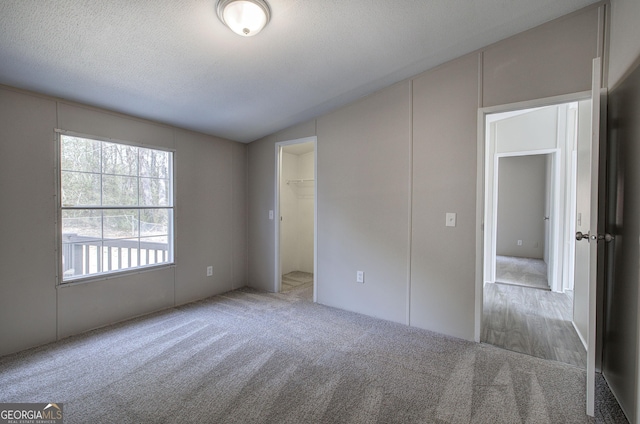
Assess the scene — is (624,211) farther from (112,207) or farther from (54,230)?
(54,230)

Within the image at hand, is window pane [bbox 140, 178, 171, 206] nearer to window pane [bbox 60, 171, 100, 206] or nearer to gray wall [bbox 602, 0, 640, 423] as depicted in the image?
window pane [bbox 60, 171, 100, 206]

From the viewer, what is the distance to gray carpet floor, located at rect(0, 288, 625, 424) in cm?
171

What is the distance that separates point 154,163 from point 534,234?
7549 millimetres

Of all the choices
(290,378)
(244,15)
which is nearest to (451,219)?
(290,378)

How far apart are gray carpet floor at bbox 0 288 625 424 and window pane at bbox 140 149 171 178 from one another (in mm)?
1623

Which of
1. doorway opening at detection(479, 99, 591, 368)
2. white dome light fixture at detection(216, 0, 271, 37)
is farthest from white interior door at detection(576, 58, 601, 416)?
white dome light fixture at detection(216, 0, 271, 37)

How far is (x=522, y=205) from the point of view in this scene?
22.0 ft

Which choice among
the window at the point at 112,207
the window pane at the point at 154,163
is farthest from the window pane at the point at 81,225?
the window pane at the point at 154,163

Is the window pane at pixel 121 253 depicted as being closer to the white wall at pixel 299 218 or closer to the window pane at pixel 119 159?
the window pane at pixel 119 159

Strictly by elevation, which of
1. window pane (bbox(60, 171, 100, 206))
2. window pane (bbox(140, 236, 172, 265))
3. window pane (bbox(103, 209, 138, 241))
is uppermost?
window pane (bbox(60, 171, 100, 206))

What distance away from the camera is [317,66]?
2.45m

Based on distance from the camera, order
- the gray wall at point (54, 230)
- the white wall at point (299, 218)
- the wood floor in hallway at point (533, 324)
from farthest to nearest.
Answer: the white wall at point (299, 218) < the wood floor in hallway at point (533, 324) < the gray wall at point (54, 230)

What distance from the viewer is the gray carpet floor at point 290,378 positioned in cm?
171

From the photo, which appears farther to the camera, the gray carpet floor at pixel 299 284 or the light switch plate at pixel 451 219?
the gray carpet floor at pixel 299 284
